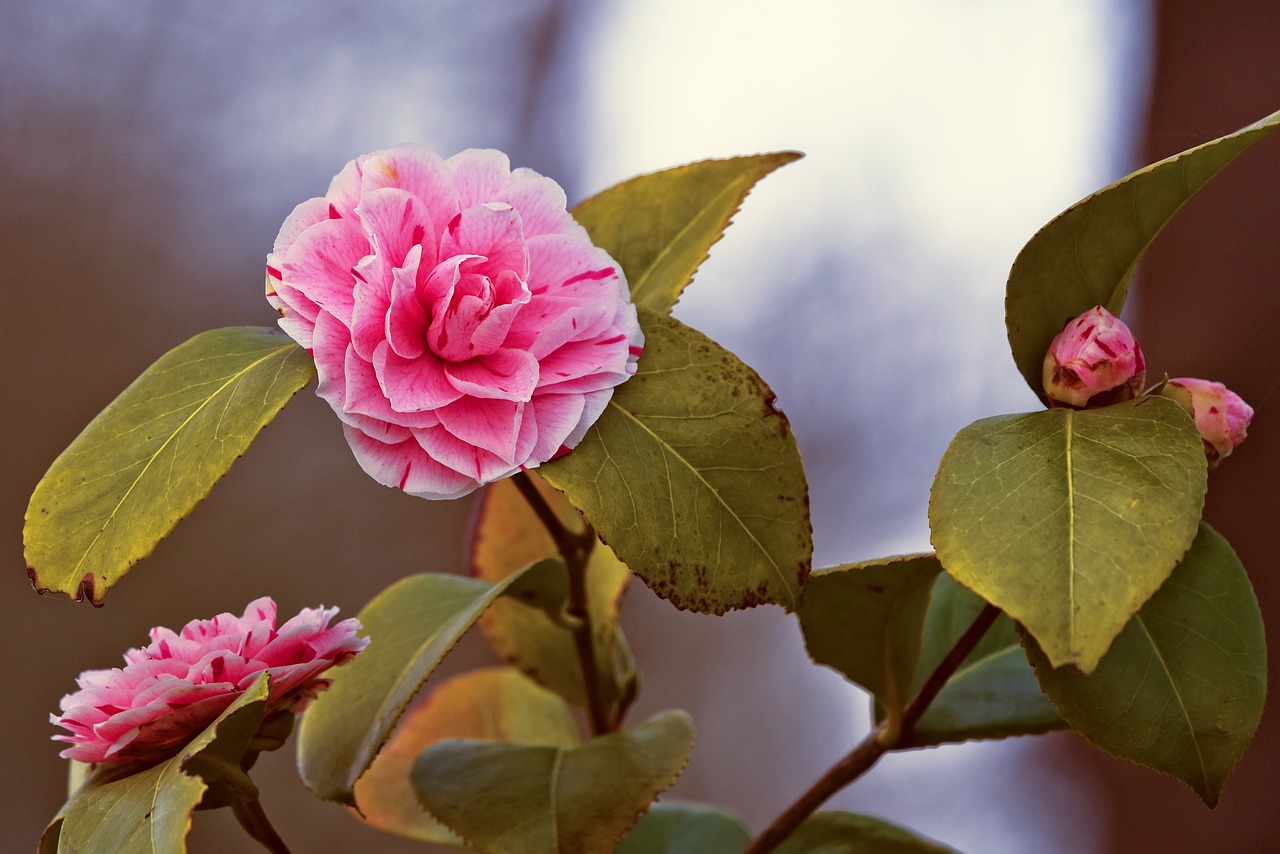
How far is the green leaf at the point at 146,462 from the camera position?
0.97 ft

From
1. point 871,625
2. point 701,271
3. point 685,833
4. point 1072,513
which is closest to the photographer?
point 1072,513

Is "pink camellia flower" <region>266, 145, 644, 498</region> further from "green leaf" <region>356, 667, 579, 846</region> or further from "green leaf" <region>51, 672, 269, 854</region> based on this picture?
"green leaf" <region>356, 667, 579, 846</region>

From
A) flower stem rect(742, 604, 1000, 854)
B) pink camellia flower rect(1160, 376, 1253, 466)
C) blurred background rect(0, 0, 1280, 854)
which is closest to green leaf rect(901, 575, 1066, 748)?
flower stem rect(742, 604, 1000, 854)

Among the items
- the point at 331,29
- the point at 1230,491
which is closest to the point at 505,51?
the point at 331,29

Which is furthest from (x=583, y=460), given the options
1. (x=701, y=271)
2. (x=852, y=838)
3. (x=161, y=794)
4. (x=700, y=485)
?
(x=701, y=271)

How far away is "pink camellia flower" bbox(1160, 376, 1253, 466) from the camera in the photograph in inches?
A: 12.7

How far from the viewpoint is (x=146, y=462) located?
1.02 ft

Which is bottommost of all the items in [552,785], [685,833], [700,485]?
[685,833]

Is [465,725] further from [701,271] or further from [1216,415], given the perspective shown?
[701,271]

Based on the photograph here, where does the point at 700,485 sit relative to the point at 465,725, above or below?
above

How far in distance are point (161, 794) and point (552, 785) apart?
155 millimetres

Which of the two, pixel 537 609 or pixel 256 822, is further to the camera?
pixel 537 609

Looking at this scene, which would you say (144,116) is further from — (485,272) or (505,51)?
(485,272)

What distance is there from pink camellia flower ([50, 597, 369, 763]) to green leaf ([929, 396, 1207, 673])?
0.18 meters
